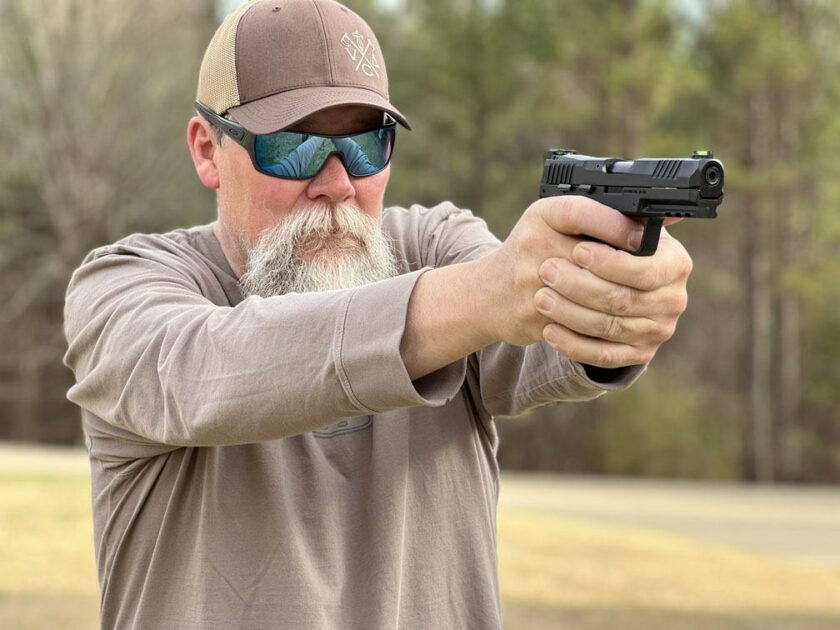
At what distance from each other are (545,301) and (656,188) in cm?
22

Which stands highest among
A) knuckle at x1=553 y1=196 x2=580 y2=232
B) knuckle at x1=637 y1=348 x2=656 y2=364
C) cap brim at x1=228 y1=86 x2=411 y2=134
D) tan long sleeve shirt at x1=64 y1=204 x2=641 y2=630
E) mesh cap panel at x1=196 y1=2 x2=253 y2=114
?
mesh cap panel at x1=196 y1=2 x2=253 y2=114

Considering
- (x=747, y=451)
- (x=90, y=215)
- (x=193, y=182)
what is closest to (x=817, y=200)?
(x=747, y=451)

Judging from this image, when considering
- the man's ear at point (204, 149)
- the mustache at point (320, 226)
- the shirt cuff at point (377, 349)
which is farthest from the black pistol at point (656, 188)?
the man's ear at point (204, 149)

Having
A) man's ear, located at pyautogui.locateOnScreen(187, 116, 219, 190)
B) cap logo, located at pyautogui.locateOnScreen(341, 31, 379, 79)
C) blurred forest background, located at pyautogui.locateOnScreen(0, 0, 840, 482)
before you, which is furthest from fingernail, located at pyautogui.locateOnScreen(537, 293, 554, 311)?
blurred forest background, located at pyautogui.locateOnScreen(0, 0, 840, 482)

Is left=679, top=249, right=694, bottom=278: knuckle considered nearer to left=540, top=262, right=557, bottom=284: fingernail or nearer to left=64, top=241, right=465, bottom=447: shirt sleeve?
left=540, top=262, right=557, bottom=284: fingernail

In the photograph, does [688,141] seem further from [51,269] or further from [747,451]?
[51,269]

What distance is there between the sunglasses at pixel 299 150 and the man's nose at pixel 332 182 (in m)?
0.01

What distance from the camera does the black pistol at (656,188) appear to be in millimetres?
1592

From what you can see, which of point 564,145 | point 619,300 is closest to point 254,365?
point 619,300

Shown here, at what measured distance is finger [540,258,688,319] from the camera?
1630 mm

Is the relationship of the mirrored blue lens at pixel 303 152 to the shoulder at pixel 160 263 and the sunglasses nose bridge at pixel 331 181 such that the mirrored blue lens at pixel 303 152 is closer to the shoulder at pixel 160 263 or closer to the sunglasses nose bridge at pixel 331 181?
the sunglasses nose bridge at pixel 331 181

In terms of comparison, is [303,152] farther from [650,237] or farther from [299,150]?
[650,237]

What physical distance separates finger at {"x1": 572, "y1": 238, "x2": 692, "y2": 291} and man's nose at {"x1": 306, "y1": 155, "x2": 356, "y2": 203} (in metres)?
0.84

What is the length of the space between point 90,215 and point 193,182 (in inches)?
89.6
